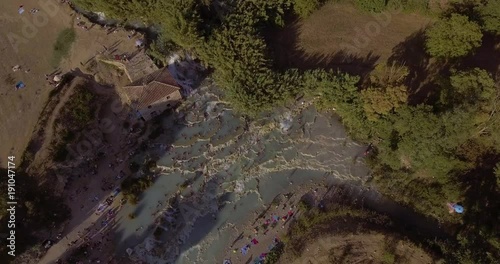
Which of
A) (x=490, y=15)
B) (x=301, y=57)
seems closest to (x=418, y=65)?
(x=490, y=15)

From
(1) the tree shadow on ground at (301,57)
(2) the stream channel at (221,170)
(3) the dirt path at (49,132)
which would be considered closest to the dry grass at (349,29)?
(1) the tree shadow on ground at (301,57)

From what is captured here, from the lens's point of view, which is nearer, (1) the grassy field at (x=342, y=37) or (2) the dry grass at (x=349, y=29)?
(1) the grassy field at (x=342, y=37)

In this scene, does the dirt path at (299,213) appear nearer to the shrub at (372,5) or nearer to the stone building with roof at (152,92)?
the stone building with roof at (152,92)

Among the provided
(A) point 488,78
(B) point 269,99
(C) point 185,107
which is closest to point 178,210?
(C) point 185,107

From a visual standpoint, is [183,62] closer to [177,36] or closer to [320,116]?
[177,36]

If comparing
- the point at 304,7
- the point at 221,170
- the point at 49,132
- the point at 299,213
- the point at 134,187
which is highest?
the point at 49,132

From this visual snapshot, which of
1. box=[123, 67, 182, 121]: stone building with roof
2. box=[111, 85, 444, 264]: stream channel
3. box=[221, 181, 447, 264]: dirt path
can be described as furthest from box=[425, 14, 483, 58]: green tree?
box=[123, 67, 182, 121]: stone building with roof

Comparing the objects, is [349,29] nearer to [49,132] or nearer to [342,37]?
[342,37]
